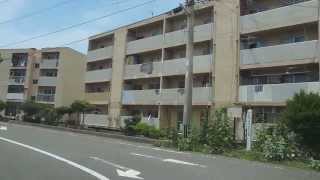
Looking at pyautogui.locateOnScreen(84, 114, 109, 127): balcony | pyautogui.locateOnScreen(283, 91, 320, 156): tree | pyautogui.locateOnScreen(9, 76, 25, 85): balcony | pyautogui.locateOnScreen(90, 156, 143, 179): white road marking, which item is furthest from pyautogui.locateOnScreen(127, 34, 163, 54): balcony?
pyautogui.locateOnScreen(90, 156, 143, 179): white road marking

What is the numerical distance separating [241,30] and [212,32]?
3.86 m

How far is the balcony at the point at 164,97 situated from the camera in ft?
155

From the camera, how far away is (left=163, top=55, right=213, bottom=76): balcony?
47.2m

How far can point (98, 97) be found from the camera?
6719cm

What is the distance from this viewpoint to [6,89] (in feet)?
305

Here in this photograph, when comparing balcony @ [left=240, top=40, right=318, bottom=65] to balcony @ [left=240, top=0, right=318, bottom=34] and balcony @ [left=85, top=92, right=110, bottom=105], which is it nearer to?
balcony @ [left=240, top=0, right=318, bottom=34]

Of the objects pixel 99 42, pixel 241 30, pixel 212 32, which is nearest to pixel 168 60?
pixel 212 32

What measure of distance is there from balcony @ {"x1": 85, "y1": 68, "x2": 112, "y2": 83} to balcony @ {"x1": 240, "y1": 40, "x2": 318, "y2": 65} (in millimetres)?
24909

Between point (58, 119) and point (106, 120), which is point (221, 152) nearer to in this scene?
point (106, 120)

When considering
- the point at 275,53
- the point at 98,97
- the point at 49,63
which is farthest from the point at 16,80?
the point at 275,53

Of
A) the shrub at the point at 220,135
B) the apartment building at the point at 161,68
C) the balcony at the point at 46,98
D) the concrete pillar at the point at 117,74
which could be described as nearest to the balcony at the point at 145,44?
the apartment building at the point at 161,68

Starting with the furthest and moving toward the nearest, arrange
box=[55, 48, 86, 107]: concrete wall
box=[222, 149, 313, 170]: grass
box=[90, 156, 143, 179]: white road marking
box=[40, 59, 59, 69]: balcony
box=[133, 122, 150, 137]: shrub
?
box=[40, 59, 59, 69]: balcony < box=[55, 48, 86, 107]: concrete wall < box=[133, 122, 150, 137]: shrub < box=[222, 149, 313, 170]: grass < box=[90, 156, 143, 179]: white road marking

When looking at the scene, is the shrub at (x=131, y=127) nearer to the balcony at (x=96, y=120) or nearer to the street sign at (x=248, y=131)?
the balcony at (x=96, y=120)

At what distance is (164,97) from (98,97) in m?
16.7
